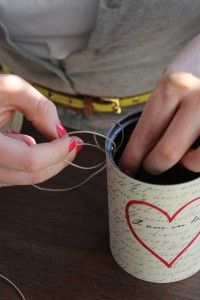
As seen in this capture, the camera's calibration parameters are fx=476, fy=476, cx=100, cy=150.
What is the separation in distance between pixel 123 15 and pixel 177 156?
0.66ft

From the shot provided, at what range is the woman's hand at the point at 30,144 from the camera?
0.39 m

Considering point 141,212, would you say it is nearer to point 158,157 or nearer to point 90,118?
point 158,157

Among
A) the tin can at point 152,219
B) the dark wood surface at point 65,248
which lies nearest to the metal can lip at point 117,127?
the tin can at point 152,219

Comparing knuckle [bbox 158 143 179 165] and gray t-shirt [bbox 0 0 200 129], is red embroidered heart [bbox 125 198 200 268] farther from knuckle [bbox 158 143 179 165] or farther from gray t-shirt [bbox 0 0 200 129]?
gray t-shirt [bbox 0 0 200 129]

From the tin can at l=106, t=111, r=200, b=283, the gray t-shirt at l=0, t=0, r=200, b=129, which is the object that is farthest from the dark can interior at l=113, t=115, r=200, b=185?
the gray t-shirt at l=0, t=0, r=200, b=129

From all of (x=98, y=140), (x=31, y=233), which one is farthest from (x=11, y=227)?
(x=98, y=140)

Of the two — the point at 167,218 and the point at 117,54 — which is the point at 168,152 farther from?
the point at 117,54

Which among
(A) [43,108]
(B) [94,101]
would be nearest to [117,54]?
(B) [94,101]

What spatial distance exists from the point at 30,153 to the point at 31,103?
46mm

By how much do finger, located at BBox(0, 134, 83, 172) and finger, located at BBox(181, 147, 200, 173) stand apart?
0.10 meters

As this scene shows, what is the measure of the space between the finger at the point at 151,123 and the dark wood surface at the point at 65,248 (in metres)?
0.12

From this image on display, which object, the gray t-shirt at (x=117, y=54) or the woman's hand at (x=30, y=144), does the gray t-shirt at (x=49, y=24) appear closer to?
the gray t-shirt at (x=117, y=54)

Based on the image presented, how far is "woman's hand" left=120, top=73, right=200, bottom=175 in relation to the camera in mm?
352

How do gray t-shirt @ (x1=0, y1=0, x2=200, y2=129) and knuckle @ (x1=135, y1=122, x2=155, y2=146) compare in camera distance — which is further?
gray t-shirt @ (x1=0, y1=0, x2=200, y2=129)
